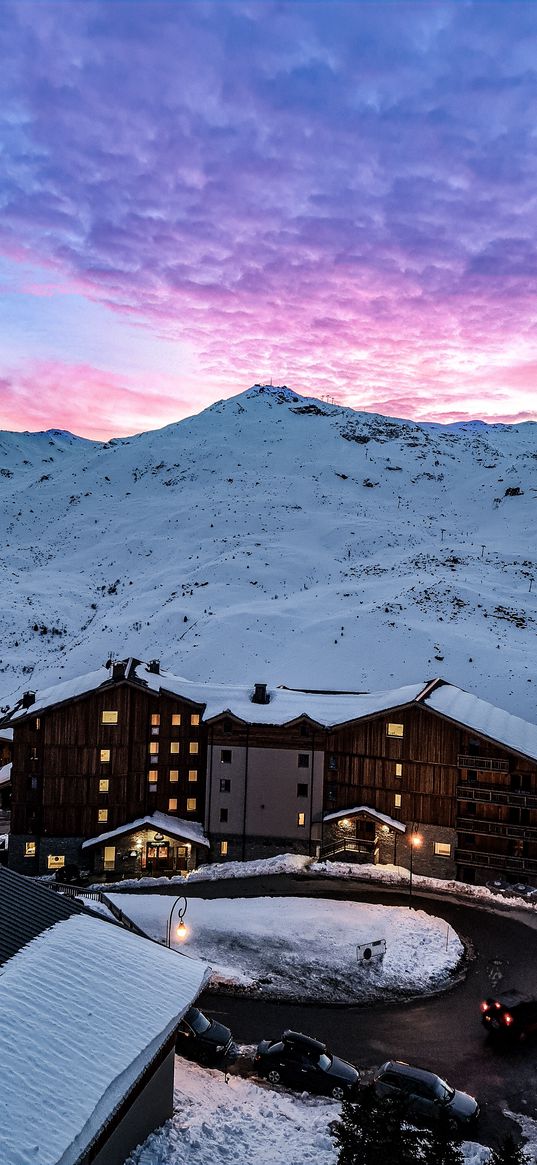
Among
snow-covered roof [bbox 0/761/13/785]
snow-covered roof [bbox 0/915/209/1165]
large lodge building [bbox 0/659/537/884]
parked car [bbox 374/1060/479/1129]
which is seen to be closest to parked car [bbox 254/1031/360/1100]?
parked car [bbox 374/1060/479/1129]

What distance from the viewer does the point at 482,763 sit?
45344mm

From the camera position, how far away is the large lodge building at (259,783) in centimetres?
4547

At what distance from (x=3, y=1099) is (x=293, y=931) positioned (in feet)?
78.8

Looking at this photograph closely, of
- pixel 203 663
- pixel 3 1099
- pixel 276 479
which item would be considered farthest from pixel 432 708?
pixel 276 479

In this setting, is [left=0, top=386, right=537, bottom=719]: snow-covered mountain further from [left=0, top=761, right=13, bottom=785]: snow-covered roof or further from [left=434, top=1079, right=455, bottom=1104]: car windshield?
[left=434, top=1079, right=455, bottom=1104]: car windshield

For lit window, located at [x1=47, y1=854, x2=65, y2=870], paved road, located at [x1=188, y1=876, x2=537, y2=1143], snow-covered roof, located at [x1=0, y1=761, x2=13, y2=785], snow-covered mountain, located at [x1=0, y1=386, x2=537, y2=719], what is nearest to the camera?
paved road, located at [x1=188, y1=876, x2=537, y2=1143]

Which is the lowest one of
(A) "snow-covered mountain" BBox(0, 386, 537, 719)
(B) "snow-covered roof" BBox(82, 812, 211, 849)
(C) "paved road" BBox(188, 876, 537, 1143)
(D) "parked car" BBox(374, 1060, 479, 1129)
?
(C) "paved road" BBox(188, 876, 537, 1143)

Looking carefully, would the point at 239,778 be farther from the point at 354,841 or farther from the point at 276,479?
the point at 276,479

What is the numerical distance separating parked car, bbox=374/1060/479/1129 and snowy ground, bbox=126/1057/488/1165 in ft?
4.42

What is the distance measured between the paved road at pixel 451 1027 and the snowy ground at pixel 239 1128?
3.41m

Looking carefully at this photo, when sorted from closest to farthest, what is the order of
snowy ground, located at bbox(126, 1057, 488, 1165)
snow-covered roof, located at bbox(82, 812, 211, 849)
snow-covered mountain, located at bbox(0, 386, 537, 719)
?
snowy ground, located at bbox(126, 1057, 488, 1165) < snow-covered roof, located at bbox(82, 812, 211, 849) < snow-covered mountain, located at bbox(0, 386, 537, 719)

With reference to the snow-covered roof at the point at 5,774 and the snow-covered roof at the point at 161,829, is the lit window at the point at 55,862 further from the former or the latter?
the snow-covered roof at the point at 5,774

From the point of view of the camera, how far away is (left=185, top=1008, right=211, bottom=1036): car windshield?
25.0 metres

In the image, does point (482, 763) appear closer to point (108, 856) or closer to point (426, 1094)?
point (108, 856)
